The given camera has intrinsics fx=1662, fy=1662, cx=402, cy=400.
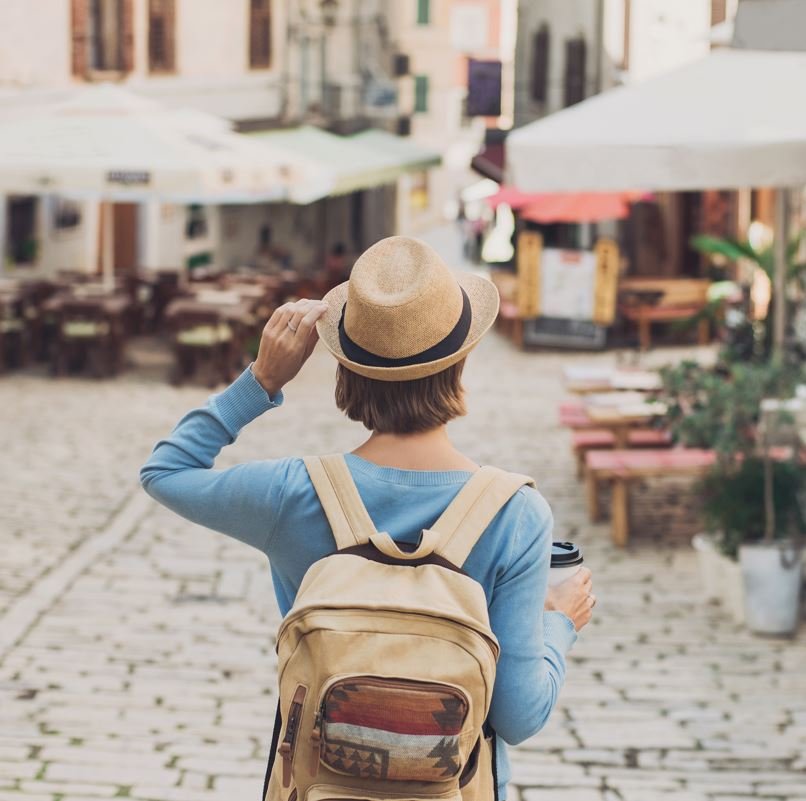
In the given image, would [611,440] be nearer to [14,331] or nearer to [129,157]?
[129,157]

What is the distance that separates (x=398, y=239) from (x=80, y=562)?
670cm

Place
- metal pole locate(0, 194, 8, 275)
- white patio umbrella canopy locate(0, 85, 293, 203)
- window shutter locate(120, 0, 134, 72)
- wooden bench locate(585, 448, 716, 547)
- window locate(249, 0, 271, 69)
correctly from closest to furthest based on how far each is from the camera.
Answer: wooden bench locate(585, 448, 716, 547), white patio umbrella canopy locate(0, 85, 293, 203), metal pole locate(0, 194, 8, 275), window shutter locate(120, 0, 134, 72), window locate(249, 0, 271, 69)

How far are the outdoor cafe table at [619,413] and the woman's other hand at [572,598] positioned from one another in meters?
8.14

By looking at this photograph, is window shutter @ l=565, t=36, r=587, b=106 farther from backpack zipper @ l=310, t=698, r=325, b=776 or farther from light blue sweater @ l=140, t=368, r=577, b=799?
backpack zipper @ l=310, t=698, r=325, b=776

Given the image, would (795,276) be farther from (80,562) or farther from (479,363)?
(479,363)

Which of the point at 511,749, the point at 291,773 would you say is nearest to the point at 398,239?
the point at 291,773

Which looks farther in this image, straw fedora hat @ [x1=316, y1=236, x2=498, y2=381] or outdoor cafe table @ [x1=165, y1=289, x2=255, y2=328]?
outdoor cafe table @ [x1=165, y1=289, x2=255, y2=328]

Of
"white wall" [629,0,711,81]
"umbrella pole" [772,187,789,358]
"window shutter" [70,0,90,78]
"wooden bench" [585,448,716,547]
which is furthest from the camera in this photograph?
"white wall" [629,0,711,81]

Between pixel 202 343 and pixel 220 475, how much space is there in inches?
571

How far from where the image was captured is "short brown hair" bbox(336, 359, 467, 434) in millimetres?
2811

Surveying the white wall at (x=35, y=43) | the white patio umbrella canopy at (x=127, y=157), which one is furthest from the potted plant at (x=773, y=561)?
the white wall at (x=35, y=43)

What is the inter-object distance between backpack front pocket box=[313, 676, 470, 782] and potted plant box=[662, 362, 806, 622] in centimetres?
578

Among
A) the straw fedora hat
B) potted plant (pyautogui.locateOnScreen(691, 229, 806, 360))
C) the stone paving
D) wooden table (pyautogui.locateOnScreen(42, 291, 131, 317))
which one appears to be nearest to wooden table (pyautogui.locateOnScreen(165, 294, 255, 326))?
wooden table (pyautogui.locateOnScreen(42, 291, 131, 317))

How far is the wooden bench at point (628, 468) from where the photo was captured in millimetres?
9984
